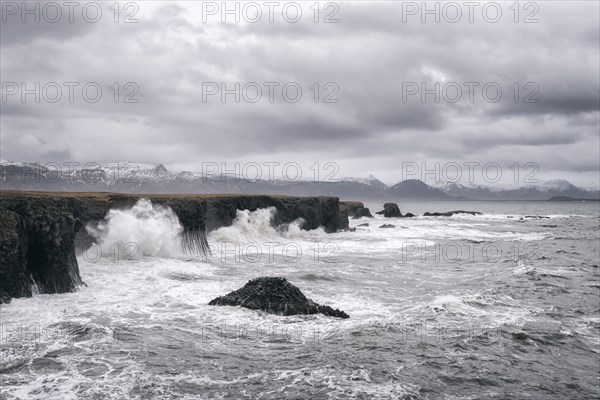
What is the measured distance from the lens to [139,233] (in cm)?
2823

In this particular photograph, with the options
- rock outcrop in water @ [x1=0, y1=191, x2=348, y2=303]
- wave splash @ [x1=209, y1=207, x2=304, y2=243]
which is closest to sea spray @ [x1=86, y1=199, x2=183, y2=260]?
rock outcrop in water @ [x1=0, y1=191, x2=348, y2=303]

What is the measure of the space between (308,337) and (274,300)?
2.83 m

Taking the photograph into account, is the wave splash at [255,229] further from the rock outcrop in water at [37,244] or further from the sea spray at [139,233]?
the rock outcrop in water at [37,244]

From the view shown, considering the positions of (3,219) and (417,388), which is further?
(3,219)

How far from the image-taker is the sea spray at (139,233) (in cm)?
2677

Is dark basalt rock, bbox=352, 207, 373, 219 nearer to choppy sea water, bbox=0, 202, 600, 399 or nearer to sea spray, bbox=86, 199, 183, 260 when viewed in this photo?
sea spray, bbox=86, 199, 183, 260

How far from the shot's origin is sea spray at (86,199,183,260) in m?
26.8

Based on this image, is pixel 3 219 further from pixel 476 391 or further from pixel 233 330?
pixel 476 391

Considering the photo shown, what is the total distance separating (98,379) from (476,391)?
7999 mm

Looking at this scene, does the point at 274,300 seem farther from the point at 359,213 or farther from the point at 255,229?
the point at 359,213

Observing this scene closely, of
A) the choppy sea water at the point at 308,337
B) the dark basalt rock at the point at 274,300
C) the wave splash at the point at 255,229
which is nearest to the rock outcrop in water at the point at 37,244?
the choppy sea water at the point at 308,337

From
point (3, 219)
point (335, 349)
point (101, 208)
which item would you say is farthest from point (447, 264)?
point (3, 219)

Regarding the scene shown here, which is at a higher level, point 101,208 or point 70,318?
point 101,208

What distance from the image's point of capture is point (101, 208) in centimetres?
2798
